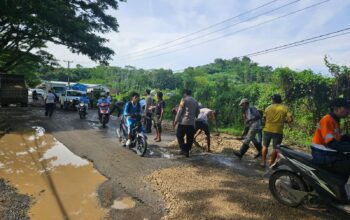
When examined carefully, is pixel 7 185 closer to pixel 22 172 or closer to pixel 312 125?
pixel 22 172

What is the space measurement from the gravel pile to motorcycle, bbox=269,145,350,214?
400 cm

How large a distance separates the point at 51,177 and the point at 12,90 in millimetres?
21242

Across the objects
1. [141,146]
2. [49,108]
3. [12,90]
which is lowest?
[141,146]

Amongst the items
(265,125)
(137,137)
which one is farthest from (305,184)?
(137,137)

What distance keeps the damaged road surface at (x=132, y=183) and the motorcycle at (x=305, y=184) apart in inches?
7.7

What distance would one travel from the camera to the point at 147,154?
368 inches

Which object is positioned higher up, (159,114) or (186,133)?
(159,114)

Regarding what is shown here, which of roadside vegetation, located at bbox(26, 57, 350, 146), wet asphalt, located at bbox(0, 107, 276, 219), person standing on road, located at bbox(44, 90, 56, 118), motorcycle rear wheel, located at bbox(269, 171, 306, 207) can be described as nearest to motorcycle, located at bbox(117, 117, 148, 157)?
wet asphalt, located at bbox(0, 107, 276, 219)

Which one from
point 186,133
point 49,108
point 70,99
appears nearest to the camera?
point 186,133

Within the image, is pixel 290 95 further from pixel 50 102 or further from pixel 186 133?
pixel 50 102

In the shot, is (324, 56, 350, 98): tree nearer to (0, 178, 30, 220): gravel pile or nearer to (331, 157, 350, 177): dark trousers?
(331, 157, 350, 177): dark trousers

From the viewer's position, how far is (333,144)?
4.63 m

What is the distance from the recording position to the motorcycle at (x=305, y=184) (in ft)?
14.9

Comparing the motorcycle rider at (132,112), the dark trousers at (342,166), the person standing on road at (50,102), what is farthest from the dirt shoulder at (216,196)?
the person standing on road at (50,102)
